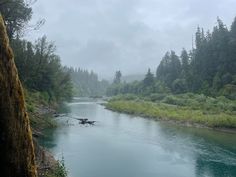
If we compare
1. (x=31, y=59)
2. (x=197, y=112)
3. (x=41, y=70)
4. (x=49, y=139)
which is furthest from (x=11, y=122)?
(x=197, y=112)

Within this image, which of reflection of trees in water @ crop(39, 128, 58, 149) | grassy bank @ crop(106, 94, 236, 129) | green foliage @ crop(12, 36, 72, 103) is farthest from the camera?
grassy bank @ crop(106, 94, 236, 129)

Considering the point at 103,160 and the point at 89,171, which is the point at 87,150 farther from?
the point at 89,171

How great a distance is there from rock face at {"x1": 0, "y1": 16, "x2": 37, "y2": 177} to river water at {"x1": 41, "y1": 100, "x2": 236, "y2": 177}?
68.5 feet

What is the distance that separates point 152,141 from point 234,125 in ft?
68.4

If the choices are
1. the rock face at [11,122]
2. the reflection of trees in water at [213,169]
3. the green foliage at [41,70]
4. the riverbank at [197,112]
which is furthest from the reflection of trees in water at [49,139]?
the riverbank at [197,112]

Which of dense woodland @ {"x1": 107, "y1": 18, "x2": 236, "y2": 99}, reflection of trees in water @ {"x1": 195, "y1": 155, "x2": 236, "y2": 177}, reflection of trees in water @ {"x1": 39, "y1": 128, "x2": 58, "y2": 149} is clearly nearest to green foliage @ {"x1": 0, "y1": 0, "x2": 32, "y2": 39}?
reflection of trees in water @ {"x1": 39, "y1": 128, "x2": 58, "y2": 149}

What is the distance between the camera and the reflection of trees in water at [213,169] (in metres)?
33.6

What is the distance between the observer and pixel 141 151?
1673 inches

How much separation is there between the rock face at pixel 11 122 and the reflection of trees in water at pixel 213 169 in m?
26.1

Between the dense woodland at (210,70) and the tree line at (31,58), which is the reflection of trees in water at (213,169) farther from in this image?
the dense woodland at (210,70)

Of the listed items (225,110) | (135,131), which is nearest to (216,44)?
(225,110)

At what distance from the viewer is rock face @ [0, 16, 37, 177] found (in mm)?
9633

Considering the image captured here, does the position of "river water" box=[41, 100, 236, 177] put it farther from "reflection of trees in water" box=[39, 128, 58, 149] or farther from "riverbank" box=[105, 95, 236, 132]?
"riverbank" box=[105, 95, 236, 132]

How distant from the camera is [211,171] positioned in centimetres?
3450
